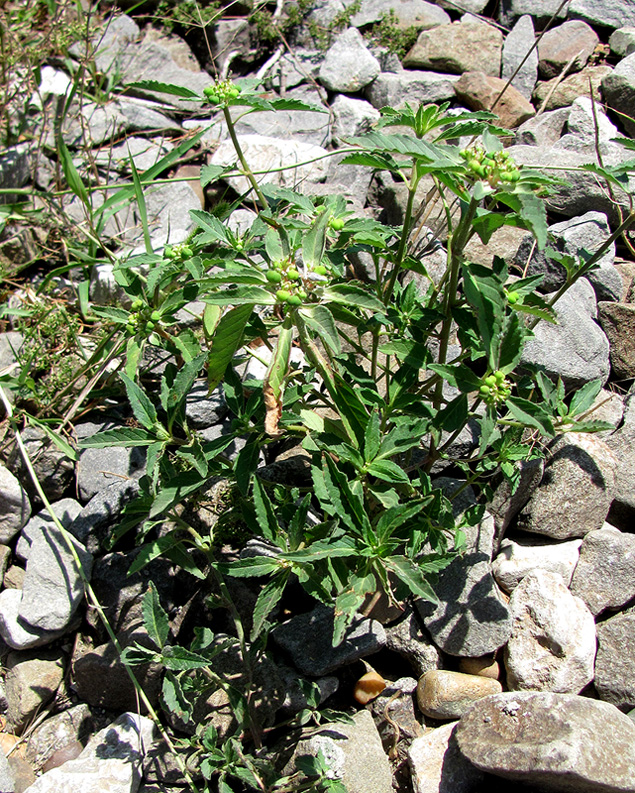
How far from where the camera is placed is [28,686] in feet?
9.16

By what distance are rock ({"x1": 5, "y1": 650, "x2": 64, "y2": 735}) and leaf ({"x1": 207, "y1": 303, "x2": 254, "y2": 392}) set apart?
1613 millimetres

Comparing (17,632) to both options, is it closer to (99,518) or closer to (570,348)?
(99,518)

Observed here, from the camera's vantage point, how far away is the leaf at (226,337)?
1.98 m

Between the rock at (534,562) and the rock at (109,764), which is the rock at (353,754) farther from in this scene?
the rock at (534,562)

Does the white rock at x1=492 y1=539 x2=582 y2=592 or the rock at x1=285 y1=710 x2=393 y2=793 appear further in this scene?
the white rock at x1=492 y1=539 x2=582 y2=592

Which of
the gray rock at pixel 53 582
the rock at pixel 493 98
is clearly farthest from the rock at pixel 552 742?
the rock at pixel 493 98

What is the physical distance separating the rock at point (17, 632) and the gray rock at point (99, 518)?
1.19 feet

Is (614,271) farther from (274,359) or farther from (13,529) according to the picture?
(13,529)

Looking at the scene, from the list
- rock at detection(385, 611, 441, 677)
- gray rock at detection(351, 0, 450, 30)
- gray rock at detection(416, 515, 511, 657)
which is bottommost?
rock at detection(385, 611, 441, 677)

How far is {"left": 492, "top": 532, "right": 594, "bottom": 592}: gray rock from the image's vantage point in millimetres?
2777

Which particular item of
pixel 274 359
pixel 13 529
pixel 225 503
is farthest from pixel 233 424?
pixel 13 529

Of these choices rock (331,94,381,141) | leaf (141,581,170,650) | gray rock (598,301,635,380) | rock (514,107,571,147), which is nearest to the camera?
leaf (141,581,170,650)

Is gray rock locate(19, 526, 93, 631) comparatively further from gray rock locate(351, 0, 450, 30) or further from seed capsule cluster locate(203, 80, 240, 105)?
gray rock locate(351, 0, 450, 30)

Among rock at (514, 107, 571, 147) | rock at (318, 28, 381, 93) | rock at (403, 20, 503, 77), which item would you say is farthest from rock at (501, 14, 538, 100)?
rock at (318, 28, 381, 93)
